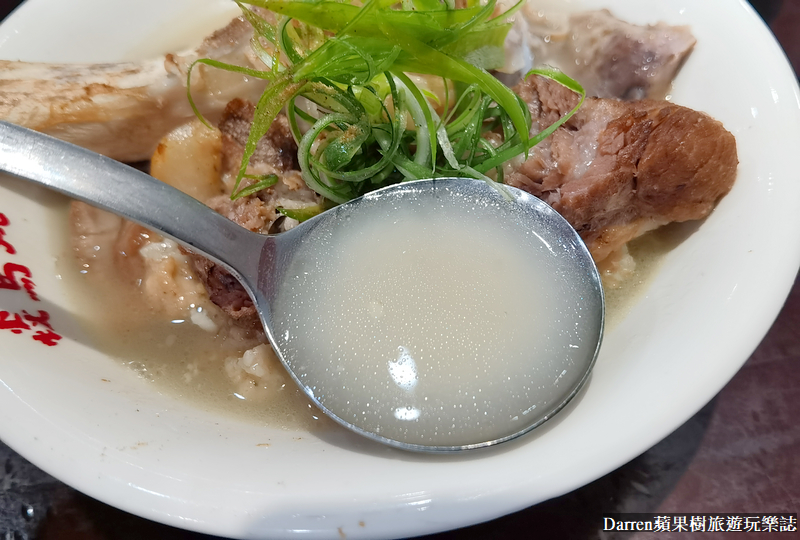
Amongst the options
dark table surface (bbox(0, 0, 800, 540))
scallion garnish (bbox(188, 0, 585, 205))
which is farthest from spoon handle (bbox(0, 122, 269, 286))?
dark table surface (bbox(0, 0, 800, 540))

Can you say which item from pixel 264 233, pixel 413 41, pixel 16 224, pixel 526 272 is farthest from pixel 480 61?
pixel 16 224

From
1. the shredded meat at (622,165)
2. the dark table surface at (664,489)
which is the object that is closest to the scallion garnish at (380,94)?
the shredded meat at (622,165)

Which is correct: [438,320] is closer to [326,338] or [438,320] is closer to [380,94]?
[326,338]

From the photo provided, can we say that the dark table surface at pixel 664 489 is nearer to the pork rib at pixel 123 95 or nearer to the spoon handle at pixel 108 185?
the spoon handle at pixel 108 185

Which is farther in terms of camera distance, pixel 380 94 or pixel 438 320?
pixel 380 94

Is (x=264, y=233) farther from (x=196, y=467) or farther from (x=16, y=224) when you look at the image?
(x=16, y=224)

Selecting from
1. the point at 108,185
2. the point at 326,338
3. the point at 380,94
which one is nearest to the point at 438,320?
the point at 326,338

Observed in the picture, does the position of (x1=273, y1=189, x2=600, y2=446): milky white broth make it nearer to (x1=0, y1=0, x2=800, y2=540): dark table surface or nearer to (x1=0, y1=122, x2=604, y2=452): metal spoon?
(x1=0, y1=122, x2=604, y2=452): metal spoon
